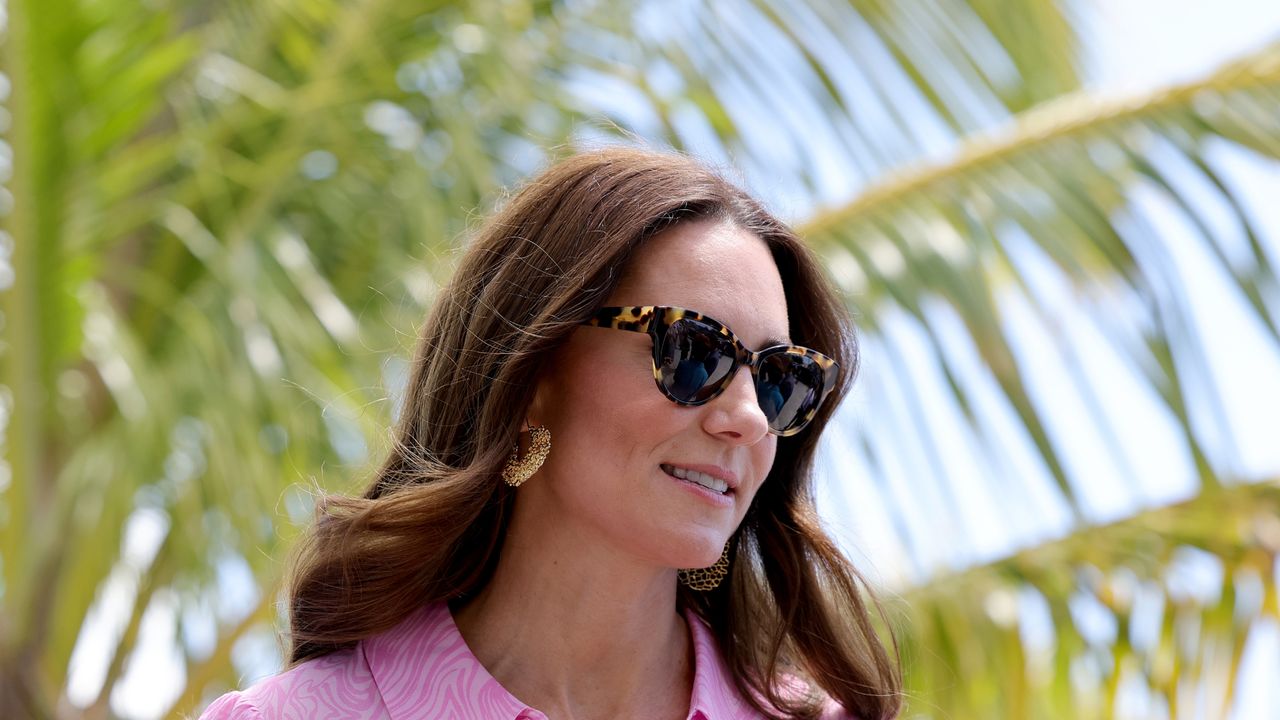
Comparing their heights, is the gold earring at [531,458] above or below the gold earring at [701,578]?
above

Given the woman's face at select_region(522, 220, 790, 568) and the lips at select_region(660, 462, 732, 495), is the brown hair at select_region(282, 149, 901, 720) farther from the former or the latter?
the lips at select_region(660, 462, 732, 495)

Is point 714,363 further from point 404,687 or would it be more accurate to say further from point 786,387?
point 404,687

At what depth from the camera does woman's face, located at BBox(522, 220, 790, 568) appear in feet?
5.68

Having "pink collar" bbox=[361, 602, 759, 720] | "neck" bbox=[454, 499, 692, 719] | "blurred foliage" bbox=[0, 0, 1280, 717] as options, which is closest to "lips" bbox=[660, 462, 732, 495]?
"neck" bbox=[454, 499, 692, 719]

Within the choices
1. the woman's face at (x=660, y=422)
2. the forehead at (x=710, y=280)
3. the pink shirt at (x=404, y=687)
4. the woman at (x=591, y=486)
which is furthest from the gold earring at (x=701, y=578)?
the forehead at (x=710, y=280)

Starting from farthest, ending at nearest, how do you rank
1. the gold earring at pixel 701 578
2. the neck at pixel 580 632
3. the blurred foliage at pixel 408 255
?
1. the blurred foliage at pixel 408 255
2. the gold earring at pixel 701 578
3. the neck at pixel 580 632

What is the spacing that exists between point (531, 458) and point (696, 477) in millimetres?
222

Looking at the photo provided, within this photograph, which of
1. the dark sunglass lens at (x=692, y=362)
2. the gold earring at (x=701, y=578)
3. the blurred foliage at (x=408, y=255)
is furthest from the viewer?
the blurred foliage at (x=408, y=255)

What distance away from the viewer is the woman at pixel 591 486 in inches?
68.9

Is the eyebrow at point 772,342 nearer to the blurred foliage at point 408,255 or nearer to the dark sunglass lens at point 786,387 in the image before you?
the dark sunglass lens at point 786,387

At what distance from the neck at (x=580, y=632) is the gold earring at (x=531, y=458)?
7 cm

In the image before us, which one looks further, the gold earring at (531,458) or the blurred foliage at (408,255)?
the blurred foliage at (408,255)

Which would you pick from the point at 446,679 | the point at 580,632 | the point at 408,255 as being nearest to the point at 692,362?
the point at 580,632

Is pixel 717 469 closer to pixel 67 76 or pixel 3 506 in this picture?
pixel 67 76
